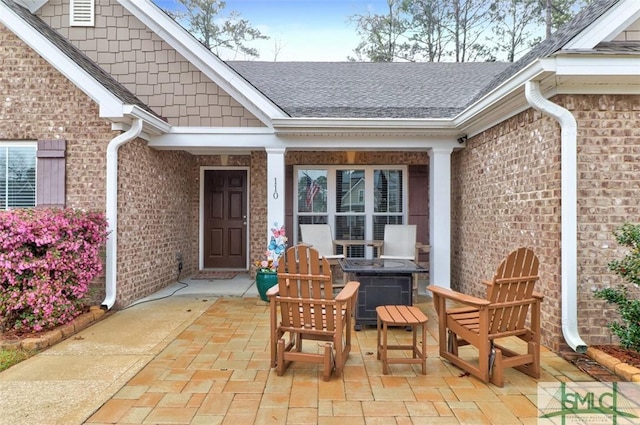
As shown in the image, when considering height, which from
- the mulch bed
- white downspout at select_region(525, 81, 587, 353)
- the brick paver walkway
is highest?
white downspout at select_region(525, 81, 587, 353)

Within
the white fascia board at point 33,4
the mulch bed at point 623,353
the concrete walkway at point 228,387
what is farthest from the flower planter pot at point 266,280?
the white fascia board at point 33,4

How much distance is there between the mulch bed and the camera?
10.3 ft

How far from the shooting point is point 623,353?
3.29 meters

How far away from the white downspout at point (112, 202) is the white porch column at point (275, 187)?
1.87m

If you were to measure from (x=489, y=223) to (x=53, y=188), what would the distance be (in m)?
5.77

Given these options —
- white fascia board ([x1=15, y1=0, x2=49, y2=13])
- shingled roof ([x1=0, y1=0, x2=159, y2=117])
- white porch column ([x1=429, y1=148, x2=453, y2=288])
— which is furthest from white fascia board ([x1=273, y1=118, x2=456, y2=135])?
white fascia board ([x1=15, y1=0, x2=49, y2=13])

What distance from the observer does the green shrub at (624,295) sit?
10.4 feet

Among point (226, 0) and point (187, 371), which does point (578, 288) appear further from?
point (226, 0)

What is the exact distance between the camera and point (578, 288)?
3.50 m

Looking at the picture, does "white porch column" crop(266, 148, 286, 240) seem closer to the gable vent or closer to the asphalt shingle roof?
the asphalt shingle roof

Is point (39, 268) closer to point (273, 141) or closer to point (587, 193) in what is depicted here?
point (273, 141)

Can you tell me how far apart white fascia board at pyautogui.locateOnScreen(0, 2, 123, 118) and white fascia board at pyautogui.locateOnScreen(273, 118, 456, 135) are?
82.4 inches

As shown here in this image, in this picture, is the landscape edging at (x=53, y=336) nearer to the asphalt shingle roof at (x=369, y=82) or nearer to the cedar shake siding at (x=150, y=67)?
the asphalt shingle roof at (x=369, y=82)

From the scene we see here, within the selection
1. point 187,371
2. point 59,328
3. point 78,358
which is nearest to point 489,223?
point 187,371
